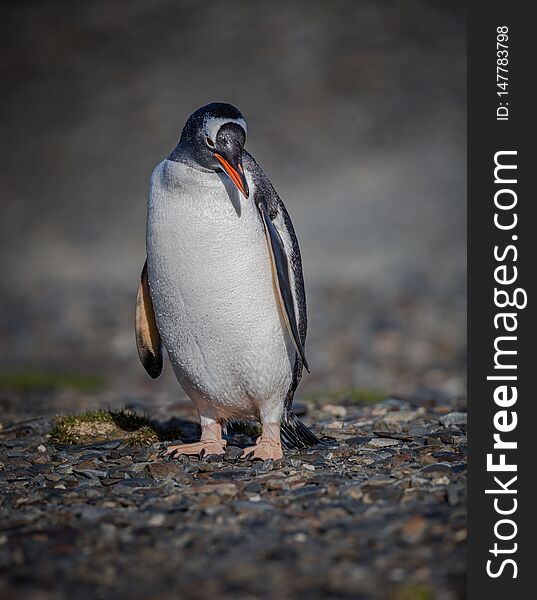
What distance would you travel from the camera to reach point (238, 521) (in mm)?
4320

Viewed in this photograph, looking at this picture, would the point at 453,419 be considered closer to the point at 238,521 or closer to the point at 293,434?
the point at 293,434

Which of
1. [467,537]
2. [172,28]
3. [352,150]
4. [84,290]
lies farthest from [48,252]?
[467,537]

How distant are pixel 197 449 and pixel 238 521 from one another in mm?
1378

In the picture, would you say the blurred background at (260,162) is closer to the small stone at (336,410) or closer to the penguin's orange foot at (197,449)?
the small stone at (336,410)

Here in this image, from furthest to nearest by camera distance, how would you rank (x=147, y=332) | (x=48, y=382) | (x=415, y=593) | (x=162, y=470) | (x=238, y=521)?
(x=48, y=382) → (x=147, y=332) → (x=162, y=470) → (x=238, y=521) → (x=415, y=593)

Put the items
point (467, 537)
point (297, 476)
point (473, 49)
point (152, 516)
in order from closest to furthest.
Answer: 1. point (467, 537)
2. point (152, 516)
3. point (297, 476)
4. point (473, 49)

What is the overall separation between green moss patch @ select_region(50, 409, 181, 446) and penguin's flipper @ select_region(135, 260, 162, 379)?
1.54 ft

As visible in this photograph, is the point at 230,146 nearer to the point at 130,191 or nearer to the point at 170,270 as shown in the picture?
the point at 170,270

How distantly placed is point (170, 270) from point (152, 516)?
1.55 metres

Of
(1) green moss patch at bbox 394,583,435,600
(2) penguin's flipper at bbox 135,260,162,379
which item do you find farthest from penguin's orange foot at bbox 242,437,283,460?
(1) green moss patch at bbox 394,583,435,600

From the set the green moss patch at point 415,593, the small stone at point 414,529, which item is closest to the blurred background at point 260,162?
the small stone at point 414,529

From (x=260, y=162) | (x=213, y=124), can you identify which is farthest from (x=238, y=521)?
(x=260, y=162)

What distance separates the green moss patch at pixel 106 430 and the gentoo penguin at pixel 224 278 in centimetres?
51

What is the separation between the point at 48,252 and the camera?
23.5 metres
